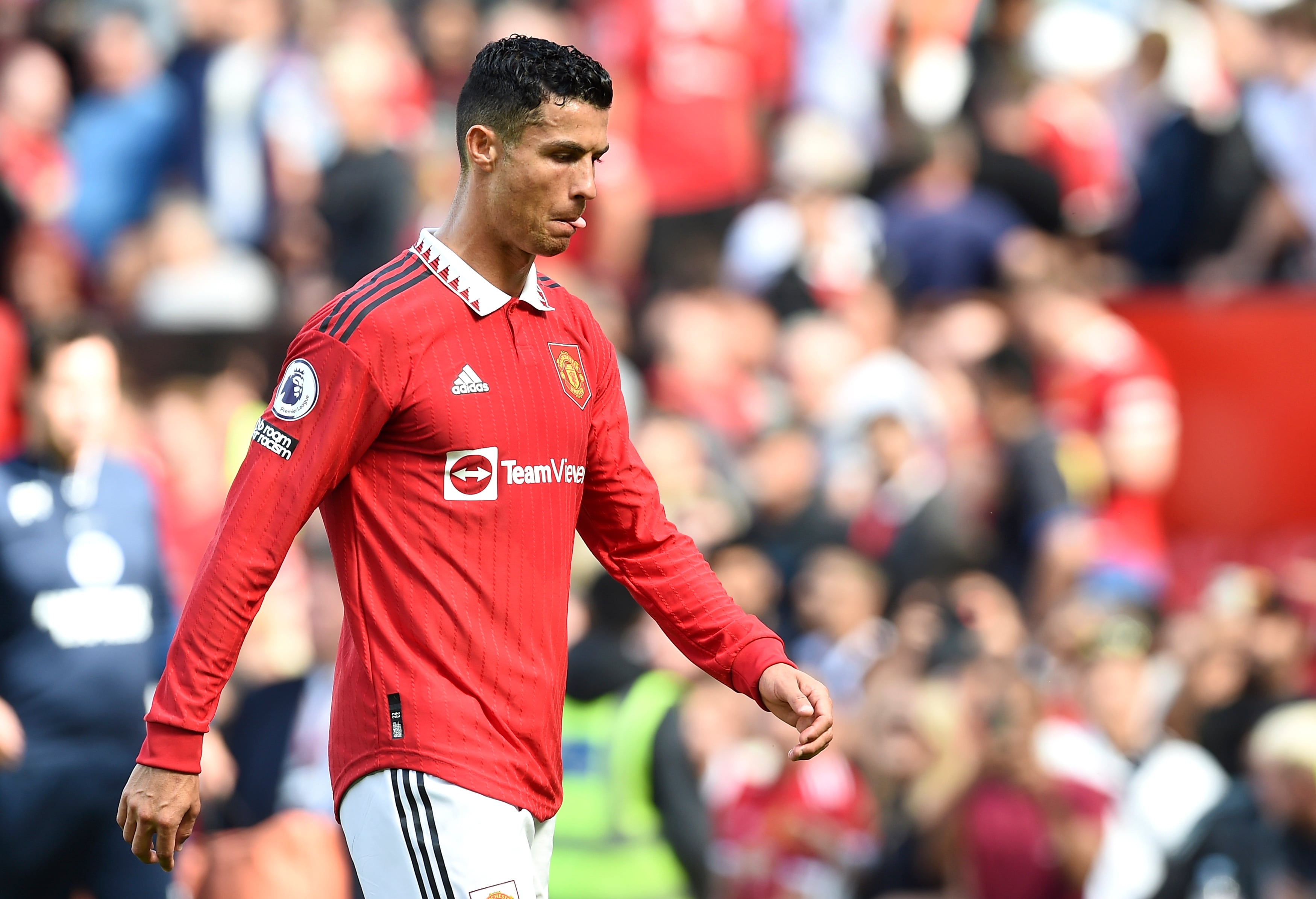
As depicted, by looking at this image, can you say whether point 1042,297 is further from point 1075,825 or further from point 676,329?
point 1075,825

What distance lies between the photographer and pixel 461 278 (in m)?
3.55

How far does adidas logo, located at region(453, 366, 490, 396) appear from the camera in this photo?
11.3 ft

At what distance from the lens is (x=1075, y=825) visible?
6742 millimetres

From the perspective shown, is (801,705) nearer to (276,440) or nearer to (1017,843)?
(276,440)

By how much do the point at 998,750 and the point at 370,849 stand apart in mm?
3799

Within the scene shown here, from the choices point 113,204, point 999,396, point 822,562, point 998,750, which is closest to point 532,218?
point 998,750

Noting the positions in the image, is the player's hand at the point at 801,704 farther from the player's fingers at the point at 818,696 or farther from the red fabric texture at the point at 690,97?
the red fabric texture at the point at 690,97

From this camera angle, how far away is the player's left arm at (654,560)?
3.77 m

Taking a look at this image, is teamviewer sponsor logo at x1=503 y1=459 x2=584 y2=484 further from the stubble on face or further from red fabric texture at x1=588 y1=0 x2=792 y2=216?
red fabric texture at x1=588 y1=0 x2=792 y2=216

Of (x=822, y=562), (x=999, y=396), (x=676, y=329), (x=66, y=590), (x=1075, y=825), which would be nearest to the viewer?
(x=66, y=590)

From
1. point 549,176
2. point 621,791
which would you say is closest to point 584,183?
point 549,176

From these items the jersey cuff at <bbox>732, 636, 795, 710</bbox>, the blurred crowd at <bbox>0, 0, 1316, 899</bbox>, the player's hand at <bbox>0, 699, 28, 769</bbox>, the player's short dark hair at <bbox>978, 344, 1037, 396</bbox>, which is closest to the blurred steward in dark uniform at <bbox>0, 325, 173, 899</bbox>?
the blurred crowd at <bbox>0, 0, 1316, 899</bbox>

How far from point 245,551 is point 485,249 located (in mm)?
732

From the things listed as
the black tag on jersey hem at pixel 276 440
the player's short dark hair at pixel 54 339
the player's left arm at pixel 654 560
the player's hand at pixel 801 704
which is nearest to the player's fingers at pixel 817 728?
the player's hand at pixel 801 704
